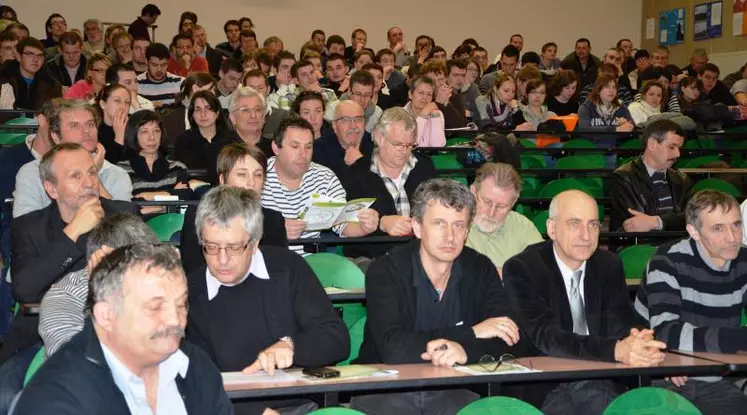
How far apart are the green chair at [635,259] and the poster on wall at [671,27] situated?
10.2m

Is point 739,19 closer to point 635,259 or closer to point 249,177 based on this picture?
point 635,259

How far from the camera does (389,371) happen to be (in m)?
2.91

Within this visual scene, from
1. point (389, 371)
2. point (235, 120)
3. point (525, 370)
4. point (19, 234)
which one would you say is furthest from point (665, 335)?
point (235, 120)

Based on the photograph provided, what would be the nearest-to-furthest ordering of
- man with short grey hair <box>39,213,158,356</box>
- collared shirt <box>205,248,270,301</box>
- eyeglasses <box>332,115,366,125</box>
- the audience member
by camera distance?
man with short grey hair <box>39,213,158,356</box> < collared shirt <box>205,248,270,301</box> < the audience member < eyeglasses <box>332,115,366,125</box>

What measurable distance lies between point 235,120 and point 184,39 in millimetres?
4248

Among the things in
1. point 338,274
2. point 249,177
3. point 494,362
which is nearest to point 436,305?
point 494,362

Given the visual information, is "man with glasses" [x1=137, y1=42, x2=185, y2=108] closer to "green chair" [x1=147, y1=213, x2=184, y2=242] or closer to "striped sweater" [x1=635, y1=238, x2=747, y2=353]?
"green chair" [x1=147, y1=213, x2=184, y2=242]

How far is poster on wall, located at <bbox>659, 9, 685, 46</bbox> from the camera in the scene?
14031mm

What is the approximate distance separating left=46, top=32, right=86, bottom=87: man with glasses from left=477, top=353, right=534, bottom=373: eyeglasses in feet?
21.8

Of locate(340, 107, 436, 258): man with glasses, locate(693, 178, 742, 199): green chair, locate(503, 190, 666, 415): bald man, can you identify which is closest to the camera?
locate(503, 190, 666, 415): bald man

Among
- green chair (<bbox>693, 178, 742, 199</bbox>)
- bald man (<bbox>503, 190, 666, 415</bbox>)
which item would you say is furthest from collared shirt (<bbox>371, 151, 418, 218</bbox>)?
green chair (<bbox>693, 178, 742, 199</bbox>)

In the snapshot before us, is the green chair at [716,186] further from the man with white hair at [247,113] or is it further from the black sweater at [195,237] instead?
the black sweater at [195,237]

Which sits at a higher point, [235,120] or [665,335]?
[235,120]

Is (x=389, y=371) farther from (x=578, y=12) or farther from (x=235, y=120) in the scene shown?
(x=578, y=12)
